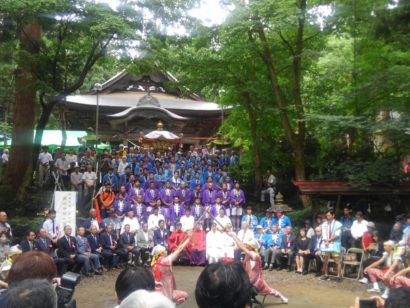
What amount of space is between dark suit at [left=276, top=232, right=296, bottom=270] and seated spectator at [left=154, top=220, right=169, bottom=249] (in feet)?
11.6

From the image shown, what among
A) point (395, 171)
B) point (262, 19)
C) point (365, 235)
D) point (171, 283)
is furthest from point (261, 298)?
point (262, 19)

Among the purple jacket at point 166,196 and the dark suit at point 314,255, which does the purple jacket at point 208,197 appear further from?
the dark suit at point 314,255

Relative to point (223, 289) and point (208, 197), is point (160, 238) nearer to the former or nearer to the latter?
point (208, 197)

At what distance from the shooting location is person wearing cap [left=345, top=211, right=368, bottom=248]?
12844 millimetres

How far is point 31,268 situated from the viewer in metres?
3.12

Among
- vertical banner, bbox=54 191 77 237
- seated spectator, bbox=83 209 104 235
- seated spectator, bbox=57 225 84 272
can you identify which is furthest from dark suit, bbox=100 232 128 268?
seated spectator, bbox=57 225 84 272

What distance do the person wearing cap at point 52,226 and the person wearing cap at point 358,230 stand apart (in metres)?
Result: 8.22

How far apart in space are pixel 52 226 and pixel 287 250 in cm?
684

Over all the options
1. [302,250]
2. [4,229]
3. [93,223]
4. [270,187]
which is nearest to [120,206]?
[93,223]

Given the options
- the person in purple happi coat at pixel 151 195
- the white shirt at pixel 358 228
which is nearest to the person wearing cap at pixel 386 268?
the white shirt at pixel 358 228

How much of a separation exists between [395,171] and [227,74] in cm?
709

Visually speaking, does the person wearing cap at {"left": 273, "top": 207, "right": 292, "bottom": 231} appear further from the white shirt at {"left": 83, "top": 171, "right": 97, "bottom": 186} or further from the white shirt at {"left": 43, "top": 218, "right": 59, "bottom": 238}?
the white shirt at {"left": 43, "top": 218, "right": 59, "bottom": 238}

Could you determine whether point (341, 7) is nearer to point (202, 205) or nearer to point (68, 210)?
point (202, 205)

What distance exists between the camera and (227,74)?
679 inches
